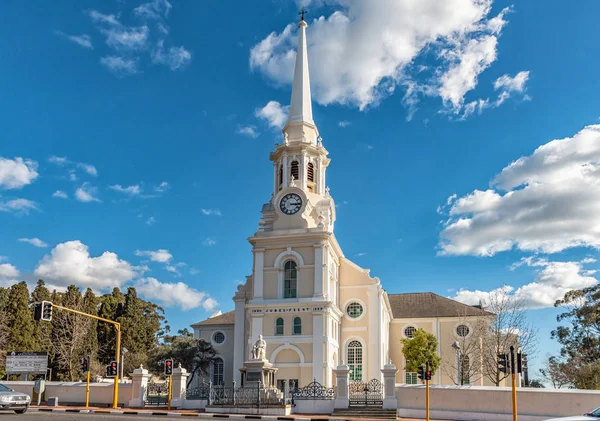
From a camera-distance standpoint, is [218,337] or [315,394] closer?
[315,394]

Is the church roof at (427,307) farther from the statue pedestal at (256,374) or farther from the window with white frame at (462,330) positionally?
the statue pedestal at (256,374)

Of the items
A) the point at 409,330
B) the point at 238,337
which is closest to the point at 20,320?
the point at 238,337

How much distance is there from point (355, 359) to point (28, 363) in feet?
77.9

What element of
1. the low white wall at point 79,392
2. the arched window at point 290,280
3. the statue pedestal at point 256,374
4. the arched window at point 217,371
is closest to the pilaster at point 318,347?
the arched window at point 290,280

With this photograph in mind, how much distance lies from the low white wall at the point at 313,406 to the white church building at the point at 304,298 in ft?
35.5

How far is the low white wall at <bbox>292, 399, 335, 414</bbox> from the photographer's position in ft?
102

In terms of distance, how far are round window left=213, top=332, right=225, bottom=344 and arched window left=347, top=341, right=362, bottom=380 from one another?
1105 centimetres

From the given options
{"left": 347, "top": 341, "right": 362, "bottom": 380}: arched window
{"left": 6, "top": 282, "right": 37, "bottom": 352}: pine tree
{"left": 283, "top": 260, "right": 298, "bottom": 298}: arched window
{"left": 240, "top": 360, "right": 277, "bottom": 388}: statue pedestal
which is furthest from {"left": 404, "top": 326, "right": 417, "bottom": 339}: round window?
{"left": 6, "top": 282, "right": 37, "bottom": 352}: pine tree

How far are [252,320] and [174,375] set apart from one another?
466 inches

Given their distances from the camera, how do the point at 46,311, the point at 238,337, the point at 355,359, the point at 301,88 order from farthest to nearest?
the point at 301,88, the point at 355,359, the point at 238,337, the point at 46,311

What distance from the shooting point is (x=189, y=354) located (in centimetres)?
4697

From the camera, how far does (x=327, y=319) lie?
4372cm

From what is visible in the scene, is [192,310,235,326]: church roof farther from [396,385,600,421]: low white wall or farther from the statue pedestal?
[396,385,600,421]: low white wall

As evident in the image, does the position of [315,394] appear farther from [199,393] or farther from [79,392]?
[79,392]
